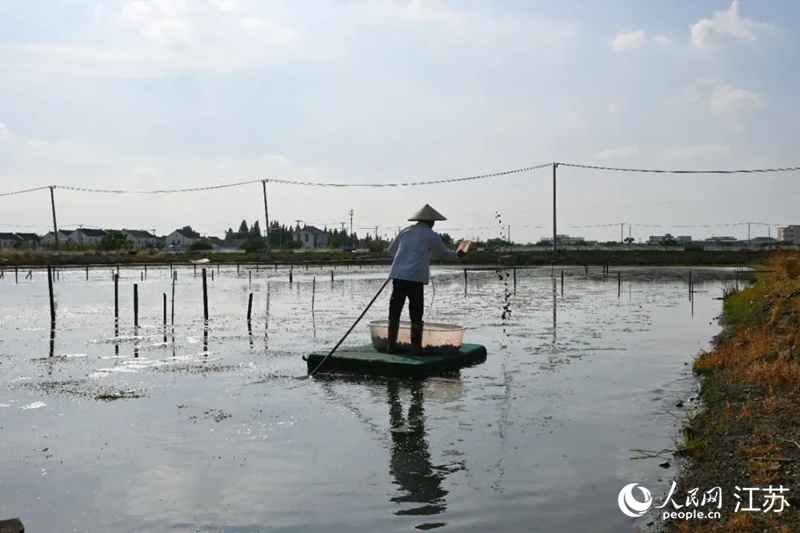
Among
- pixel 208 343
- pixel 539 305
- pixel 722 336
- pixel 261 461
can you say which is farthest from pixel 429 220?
pixel 539 305

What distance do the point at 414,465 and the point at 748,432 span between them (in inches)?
110

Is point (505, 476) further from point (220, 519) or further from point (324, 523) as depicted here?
point (220, 519)

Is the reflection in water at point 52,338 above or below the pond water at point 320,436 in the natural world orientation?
above

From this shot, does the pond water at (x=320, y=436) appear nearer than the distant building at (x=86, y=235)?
Yes

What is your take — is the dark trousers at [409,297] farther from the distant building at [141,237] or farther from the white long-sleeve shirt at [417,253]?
the distant building at [141,237]

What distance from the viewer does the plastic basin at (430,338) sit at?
11227 millimetres

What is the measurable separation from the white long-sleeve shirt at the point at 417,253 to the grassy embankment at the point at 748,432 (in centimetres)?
391

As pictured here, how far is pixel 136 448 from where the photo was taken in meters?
7.07

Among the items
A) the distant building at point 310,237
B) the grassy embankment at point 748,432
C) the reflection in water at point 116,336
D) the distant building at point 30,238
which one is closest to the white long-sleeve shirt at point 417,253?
the grassy embankment at point 748,432

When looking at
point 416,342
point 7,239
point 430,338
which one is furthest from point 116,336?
point 7,239

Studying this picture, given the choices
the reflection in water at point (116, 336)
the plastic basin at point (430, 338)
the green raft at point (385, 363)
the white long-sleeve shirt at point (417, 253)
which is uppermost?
the white long-sleeve shirt at point (417, 253)

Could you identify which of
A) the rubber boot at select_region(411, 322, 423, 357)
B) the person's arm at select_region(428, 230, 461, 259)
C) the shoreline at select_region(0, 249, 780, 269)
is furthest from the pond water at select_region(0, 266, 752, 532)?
the shoreline at select_region(0, 249, 780, 269)

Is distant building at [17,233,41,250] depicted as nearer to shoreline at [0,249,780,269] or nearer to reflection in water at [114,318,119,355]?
shoreline at [0,249,780,269]

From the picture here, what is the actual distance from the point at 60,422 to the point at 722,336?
12.5m
